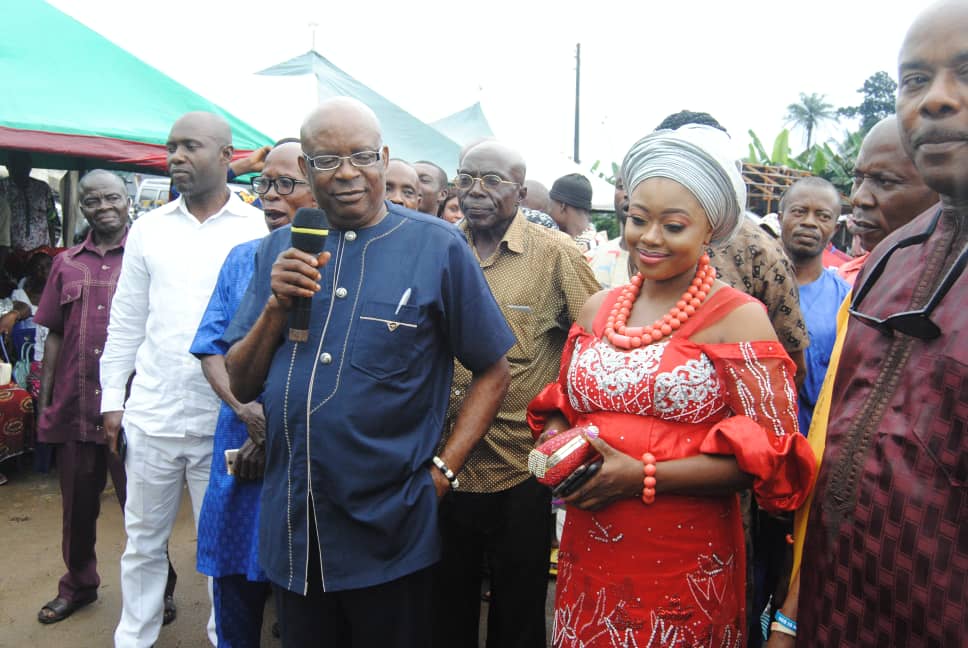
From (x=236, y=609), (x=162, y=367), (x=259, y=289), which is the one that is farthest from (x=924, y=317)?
(x=162, y=367)

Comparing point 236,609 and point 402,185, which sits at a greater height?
point 402,185

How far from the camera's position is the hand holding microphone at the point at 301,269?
2.11 meters

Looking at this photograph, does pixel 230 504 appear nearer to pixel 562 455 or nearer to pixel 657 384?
pixel 562 455

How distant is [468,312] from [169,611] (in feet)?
9.69

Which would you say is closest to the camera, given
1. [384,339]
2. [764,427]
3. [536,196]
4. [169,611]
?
[764,427]

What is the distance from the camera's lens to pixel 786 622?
172cm

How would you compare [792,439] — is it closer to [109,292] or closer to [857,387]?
[857,387]

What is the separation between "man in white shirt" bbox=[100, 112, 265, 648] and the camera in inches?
132

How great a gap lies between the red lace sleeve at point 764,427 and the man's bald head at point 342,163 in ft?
3.75

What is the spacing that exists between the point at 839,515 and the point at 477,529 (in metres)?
1.94

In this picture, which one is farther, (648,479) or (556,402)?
(556,402)

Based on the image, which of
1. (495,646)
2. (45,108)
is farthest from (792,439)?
(45,108)

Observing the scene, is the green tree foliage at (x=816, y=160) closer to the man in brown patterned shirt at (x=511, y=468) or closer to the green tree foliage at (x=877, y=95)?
the man in brown patterned shirt at (x=511, y=468)

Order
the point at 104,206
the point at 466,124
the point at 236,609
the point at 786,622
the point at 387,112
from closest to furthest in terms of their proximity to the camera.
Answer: the point at 786,622, the point at 236,609, the point at 104,206, the point at 387,112, the point at 466,124
